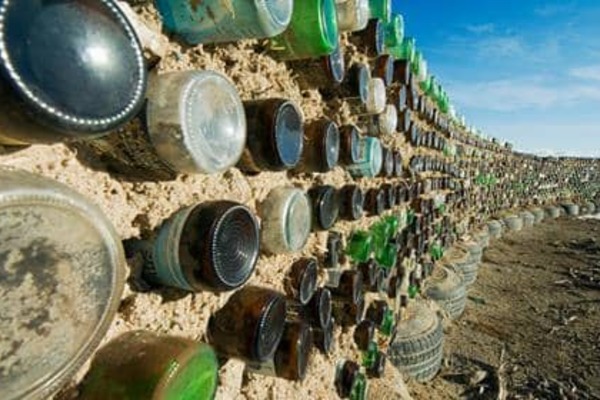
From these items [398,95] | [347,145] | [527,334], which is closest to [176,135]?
[347,145]

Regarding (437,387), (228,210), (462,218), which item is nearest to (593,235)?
(462,218)

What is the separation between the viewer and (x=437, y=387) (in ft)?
10.4

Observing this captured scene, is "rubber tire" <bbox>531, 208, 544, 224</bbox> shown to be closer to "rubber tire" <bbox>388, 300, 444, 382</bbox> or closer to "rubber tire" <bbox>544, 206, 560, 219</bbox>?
"rubber tire" <bbox>544, 206, 560, 219</bbox>

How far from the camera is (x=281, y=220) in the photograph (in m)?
1.17

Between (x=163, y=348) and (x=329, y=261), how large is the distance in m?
1.13

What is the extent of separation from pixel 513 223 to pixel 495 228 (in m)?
1.28

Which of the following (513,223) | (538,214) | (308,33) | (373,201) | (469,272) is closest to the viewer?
(308,33)

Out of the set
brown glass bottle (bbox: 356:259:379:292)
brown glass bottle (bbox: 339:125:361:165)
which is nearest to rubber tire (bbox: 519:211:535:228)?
brown glass bottle (bbox: 356:259:379:292)

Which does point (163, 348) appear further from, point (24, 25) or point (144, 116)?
point (24, 25)

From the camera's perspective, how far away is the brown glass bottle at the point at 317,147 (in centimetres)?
135

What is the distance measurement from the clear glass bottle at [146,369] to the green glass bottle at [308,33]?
0.78 meters

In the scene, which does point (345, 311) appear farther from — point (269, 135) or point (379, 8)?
point (379, 8)

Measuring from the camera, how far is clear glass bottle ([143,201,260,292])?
2.43 feet

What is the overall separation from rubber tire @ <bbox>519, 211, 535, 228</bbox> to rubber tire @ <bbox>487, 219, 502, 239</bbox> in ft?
5.55
